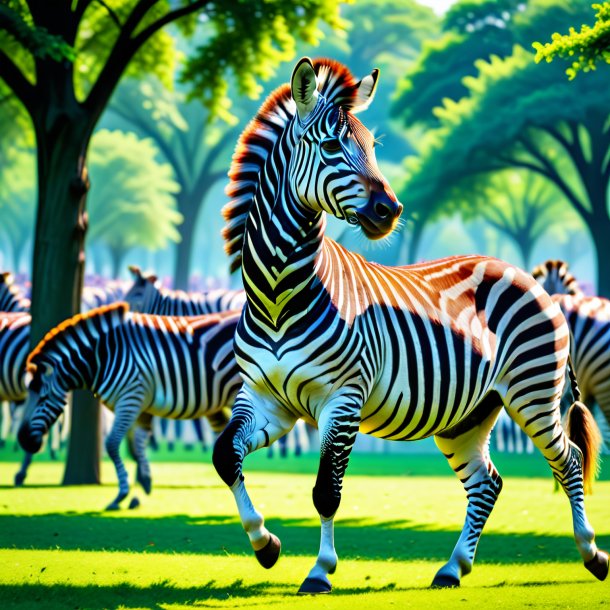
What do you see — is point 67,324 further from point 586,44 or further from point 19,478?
point 586,44

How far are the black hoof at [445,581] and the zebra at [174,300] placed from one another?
1163 centimetres

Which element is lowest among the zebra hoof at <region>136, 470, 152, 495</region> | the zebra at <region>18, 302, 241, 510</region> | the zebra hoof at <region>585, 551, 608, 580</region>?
the zebra hoof at <region>136, 470, 152, 495</region>

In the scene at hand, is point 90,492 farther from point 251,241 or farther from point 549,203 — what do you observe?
point 549,203

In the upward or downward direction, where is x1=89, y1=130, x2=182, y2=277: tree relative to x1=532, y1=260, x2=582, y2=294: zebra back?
downward

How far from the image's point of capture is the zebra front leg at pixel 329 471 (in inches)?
257

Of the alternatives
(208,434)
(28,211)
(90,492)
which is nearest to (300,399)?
(90,492)

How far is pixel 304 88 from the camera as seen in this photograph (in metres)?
6.73

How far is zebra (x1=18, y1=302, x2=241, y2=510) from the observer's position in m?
12.5

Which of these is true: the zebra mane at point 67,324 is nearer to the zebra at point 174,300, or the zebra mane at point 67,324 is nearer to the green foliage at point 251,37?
the green foliage at point 251,37

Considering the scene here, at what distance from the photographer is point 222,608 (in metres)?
6.33

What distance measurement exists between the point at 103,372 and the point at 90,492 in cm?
199

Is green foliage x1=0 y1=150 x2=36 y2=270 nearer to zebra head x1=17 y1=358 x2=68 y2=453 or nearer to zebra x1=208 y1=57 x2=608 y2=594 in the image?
zebra head x1=17 y1=358 x2=68 y2=453

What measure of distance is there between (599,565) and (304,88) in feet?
12.2

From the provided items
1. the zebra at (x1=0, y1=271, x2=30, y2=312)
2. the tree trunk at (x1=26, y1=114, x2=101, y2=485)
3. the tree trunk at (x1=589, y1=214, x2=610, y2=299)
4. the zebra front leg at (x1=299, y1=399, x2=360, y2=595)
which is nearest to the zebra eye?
the zebra front leg at (x1=299, y1=399, x2=360, y2=595)
